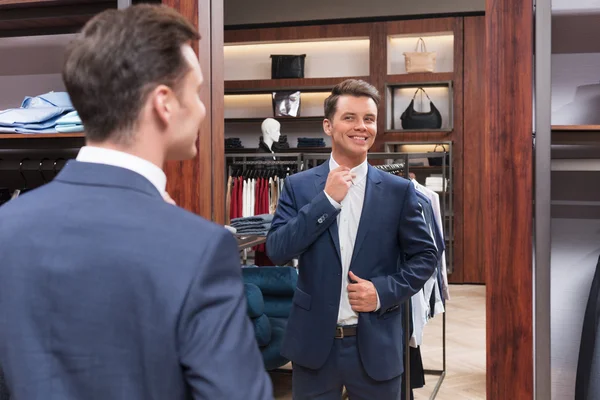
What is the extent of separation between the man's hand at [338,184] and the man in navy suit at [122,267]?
4.31 ft

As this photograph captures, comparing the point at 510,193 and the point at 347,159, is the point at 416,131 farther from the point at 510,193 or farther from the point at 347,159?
the point at 510,193

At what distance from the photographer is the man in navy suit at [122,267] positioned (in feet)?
2.94

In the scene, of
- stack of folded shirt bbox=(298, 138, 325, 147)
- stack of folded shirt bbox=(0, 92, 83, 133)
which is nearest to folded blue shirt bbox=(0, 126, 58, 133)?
stack of folded shirt bbox=(0, 92, 83, 133)

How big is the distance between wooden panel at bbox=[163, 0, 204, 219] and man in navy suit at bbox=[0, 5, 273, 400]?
1.29m

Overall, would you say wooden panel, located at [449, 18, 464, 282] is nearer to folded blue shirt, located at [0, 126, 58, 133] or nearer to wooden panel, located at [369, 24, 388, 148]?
wooden panel, located at [369, 24, 388, 148]

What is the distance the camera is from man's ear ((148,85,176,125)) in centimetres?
97

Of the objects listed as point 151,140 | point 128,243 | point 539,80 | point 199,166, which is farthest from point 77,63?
point 539,80

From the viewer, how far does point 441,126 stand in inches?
330

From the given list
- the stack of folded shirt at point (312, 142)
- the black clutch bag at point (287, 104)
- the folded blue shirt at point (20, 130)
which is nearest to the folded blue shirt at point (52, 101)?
the folded blue shirt at point (20, 130)

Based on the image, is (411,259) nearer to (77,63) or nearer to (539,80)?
(539,80)

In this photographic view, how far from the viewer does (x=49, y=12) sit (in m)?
2.47

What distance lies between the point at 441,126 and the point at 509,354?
6491mm

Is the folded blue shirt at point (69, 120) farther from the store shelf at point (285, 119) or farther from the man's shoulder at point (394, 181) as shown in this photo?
the store shelf at point (285, 119)

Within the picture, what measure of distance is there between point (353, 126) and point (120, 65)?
156cm
